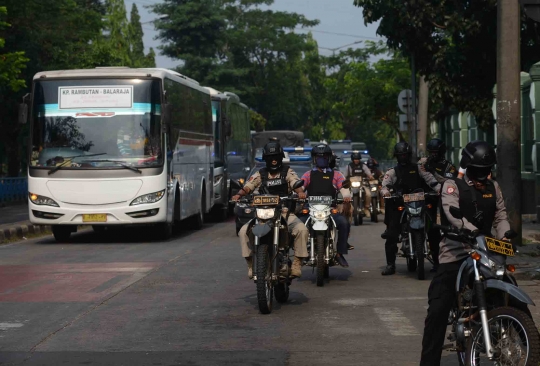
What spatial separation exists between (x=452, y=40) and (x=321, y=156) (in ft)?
37.2

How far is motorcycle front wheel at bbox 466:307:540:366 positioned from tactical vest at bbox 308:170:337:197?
6647 millimetres

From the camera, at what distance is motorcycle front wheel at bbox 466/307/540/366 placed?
611 centimetres

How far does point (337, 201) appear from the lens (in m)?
12.8

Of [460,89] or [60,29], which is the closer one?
[460,89]

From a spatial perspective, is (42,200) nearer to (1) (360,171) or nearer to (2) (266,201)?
(1) (360,171)

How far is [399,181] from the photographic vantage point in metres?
13.6

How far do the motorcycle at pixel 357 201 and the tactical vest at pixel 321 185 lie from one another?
37.8ft

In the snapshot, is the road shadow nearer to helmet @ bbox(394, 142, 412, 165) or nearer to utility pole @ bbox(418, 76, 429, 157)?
helmet @ bbox(394, 142, 412, 165)

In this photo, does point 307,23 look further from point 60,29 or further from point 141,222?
point 141,222

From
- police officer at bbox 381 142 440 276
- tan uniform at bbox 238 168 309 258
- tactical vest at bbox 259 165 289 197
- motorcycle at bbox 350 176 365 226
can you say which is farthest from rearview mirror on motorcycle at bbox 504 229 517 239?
motorcycle at bbox 350 176 365 226

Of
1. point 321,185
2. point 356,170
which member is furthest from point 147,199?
point 356,170

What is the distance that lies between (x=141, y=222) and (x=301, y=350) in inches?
460

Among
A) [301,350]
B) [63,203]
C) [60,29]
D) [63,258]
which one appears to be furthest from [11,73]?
[301,350]

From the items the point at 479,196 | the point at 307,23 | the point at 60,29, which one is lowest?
the point at 479,196
